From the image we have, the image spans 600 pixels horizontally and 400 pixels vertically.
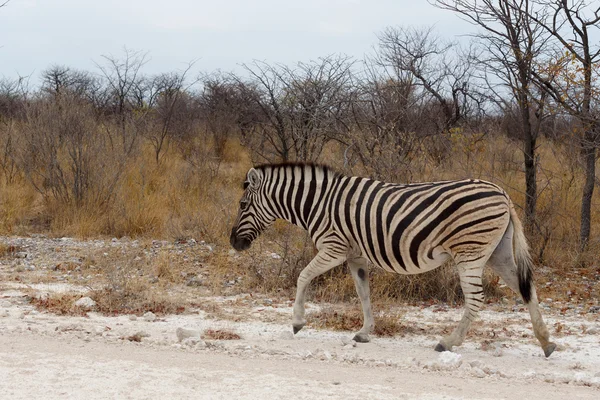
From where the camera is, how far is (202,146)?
19.4m

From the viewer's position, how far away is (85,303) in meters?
7.45

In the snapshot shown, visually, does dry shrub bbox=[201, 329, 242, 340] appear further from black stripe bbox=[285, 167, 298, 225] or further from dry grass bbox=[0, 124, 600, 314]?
black stripe bbox=[285, 167, 298, 225]

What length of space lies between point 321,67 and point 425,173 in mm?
4161

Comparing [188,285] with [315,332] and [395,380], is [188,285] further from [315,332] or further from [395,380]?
[395,380]

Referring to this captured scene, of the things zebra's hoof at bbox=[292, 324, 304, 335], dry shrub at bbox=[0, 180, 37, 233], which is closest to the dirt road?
zebra's hoof at bbox=[292, 324, 304, 335]

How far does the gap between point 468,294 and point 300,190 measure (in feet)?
5.94

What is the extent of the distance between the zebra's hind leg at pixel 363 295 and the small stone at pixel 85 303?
2.86 m

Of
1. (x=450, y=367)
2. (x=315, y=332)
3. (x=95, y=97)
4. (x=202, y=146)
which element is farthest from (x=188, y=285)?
(x=95, y=97)

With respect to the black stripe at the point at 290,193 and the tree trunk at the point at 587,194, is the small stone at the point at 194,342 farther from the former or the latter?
the tree trunk at the point at 587,194

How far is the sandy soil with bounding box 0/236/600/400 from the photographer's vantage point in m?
4.77

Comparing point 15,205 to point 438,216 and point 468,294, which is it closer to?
point 438,216

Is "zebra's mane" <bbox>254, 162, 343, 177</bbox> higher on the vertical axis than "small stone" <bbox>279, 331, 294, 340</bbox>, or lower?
higher

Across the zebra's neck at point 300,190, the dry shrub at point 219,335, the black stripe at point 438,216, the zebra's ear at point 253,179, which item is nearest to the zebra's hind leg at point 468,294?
the black stripe at point 438,216

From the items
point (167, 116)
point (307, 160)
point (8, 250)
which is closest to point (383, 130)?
point (307, 160)
